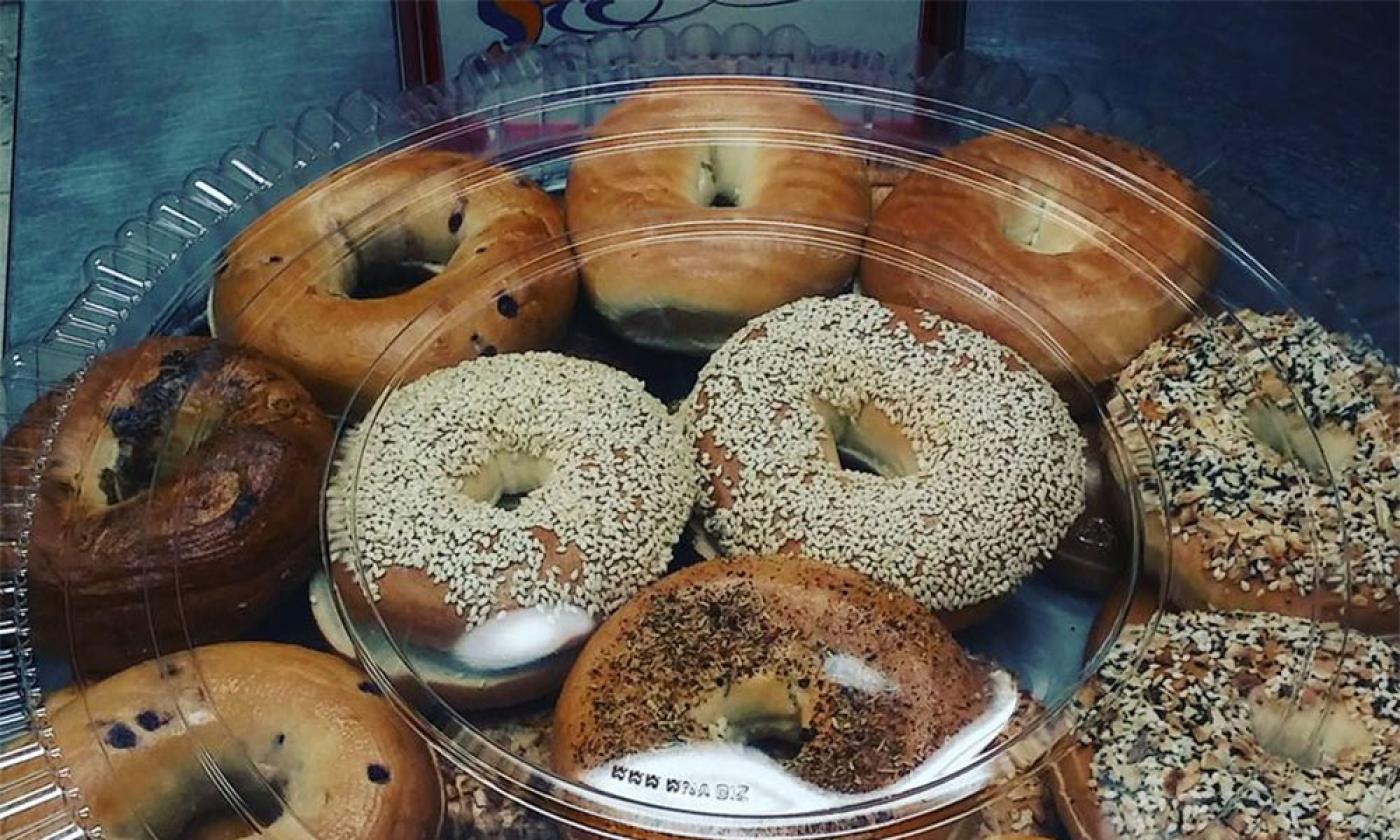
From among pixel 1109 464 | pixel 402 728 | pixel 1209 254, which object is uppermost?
pixel 1209 254

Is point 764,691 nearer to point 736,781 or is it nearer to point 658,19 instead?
point 736,781

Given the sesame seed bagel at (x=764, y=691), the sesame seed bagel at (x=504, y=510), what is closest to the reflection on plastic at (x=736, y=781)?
the sesame seed bagel at (x=764, y=691)

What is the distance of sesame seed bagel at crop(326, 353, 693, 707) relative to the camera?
110 centimetres

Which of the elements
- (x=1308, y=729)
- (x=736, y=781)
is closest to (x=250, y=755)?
(x=736, y=781)

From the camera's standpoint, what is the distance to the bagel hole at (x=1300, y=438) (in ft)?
4.00

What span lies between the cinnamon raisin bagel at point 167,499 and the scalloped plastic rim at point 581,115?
8 cm

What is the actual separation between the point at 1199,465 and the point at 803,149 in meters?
0.44

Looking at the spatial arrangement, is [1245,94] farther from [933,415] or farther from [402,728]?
[402,728]

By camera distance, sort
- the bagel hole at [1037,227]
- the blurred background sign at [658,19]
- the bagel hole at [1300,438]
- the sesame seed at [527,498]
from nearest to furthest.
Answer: the sesame seed at [527,498] → the bagel hole at [1300,438] → the bagel hole at [1037,227] → the blurred background sign at [658,19]

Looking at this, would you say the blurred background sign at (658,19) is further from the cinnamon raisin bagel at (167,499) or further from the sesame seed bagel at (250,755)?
Result: the sesame seed bagel at (250,755)

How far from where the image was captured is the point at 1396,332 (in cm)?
134

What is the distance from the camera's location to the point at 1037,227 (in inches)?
53.0

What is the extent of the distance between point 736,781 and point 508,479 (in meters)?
0.33

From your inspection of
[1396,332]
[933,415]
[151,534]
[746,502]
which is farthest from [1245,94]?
[151,534]
